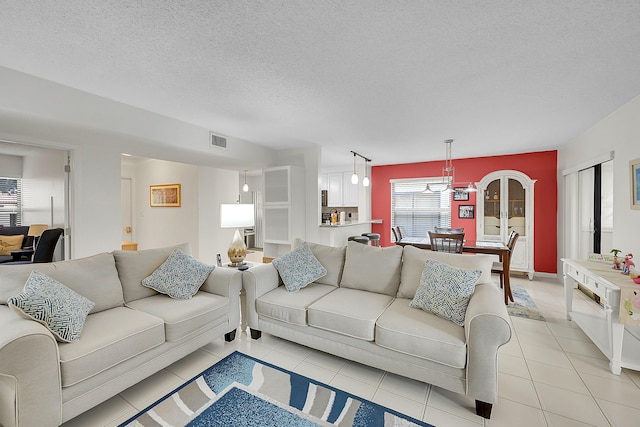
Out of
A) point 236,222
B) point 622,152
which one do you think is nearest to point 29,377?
point 236,222

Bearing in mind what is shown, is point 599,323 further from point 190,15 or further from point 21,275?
point 21,275

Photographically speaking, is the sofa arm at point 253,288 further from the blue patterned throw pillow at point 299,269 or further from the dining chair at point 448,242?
the dining chair at point 448,242

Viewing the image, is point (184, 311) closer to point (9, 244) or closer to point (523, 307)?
point (523, 307)

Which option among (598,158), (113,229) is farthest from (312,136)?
(598,158)

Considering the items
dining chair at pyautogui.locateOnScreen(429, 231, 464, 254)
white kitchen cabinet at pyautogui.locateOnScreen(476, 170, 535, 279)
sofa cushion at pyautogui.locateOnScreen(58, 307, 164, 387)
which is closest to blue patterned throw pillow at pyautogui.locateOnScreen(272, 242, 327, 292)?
sofa cushion at pyautogui.locateOnScreen(58, 307, 164, 387)

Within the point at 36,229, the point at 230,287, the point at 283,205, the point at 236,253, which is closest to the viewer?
the point at 230,287

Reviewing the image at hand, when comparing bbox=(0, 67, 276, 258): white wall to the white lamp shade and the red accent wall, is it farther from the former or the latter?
the red accent wall

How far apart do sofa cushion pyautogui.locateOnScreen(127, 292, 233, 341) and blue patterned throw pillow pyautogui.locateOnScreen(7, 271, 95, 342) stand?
0.49 metres

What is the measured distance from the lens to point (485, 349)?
1724 millimetres

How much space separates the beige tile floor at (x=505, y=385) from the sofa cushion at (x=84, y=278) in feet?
2.44

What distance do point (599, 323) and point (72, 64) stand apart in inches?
203

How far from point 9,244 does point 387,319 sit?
19.0 ft

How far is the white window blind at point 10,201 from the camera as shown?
520 cm

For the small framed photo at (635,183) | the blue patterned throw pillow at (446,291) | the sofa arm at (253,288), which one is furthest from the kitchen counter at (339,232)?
the small framed photo at (635,183)
